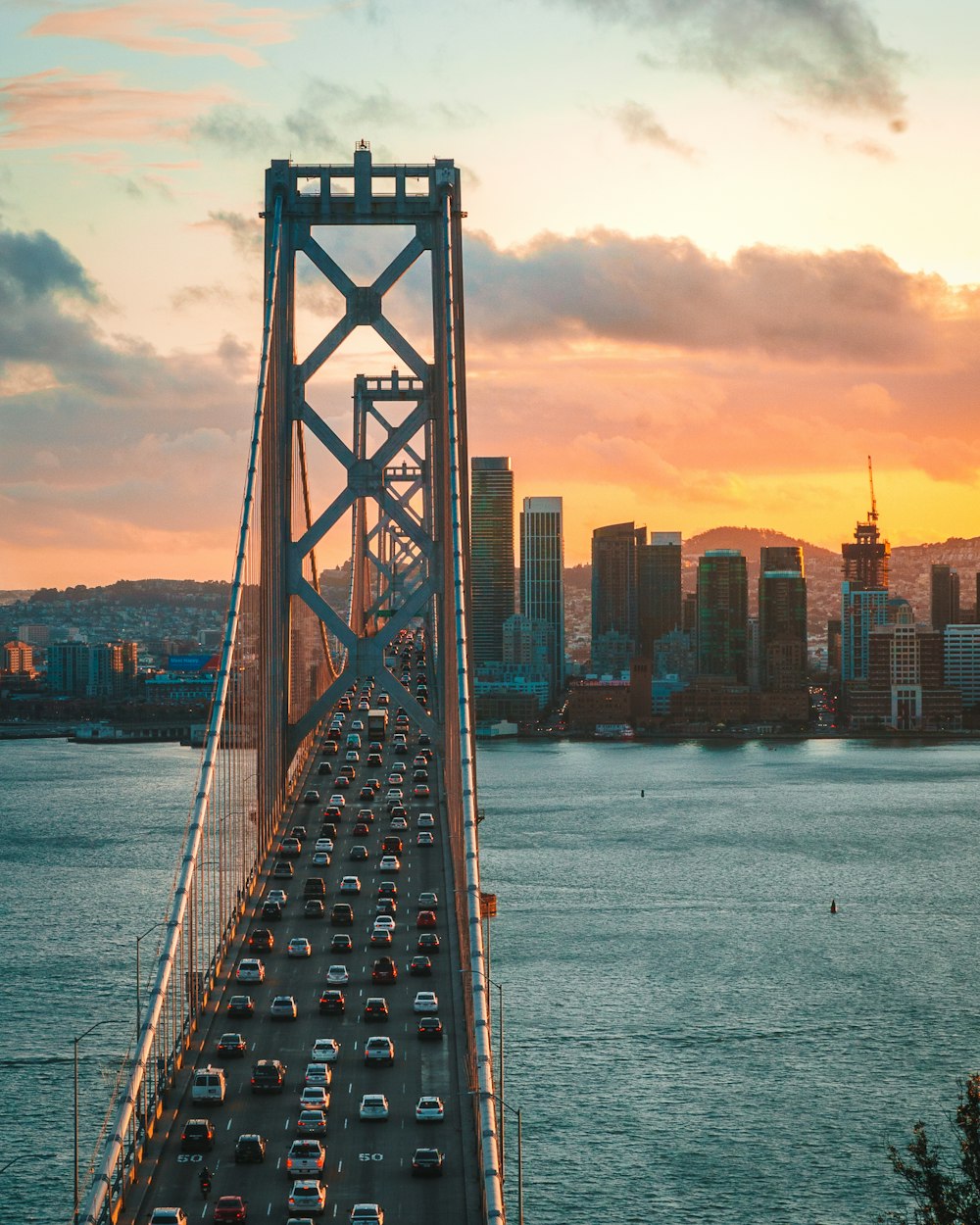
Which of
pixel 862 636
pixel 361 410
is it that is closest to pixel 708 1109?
pixel 361 410

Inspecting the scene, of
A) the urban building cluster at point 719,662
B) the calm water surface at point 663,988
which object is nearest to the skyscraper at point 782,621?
the urban building cluster at point 719,662

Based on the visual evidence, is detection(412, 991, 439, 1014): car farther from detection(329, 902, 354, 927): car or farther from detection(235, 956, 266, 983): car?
detection(329, 902, 354, 927): car

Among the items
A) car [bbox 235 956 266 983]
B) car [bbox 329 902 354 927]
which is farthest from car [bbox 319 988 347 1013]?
car [bbox 329 902 354 927]

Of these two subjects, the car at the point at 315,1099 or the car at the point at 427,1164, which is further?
the car at the point at 315,1099

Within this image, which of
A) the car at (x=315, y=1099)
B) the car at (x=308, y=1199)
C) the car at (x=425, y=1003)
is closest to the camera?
the car at (x=308, y=1199)

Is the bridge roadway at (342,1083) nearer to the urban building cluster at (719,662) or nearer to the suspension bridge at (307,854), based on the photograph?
the suspension bridge at (307,854)

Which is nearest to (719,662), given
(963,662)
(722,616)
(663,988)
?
(722,616)

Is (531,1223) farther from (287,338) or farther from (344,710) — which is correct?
(344,710)
